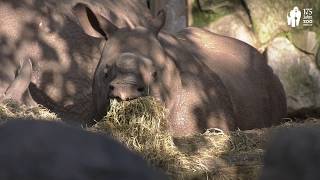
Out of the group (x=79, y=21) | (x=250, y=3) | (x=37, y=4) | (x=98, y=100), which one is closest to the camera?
(x=98, y=100)

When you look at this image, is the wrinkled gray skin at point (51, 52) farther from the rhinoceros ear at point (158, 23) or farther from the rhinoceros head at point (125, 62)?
the rhinoceros ear at point (158, 23)

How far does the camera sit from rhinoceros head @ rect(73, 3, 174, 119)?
22.1 ft

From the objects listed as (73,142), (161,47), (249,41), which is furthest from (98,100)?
(73,142)

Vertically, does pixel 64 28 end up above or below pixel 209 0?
below

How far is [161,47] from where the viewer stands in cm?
757

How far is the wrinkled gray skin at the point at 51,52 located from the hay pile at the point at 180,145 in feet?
6.98

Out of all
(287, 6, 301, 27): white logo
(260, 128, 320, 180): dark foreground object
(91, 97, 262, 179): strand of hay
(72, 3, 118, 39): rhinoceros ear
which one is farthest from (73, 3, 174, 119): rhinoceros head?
(260, 128, 320, 180): dark foreground object

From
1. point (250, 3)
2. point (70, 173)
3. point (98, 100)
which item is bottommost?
point (70, 173)

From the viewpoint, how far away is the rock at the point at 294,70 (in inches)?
428

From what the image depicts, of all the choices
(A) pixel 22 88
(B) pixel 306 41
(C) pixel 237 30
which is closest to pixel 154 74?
(A) pixel 22 88

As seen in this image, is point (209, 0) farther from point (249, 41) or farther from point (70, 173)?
point (70, 173)

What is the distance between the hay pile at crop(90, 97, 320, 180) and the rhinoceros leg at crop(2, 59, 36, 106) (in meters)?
1.48

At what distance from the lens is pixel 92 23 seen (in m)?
7.89

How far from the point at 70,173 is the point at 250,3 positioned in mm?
9258
